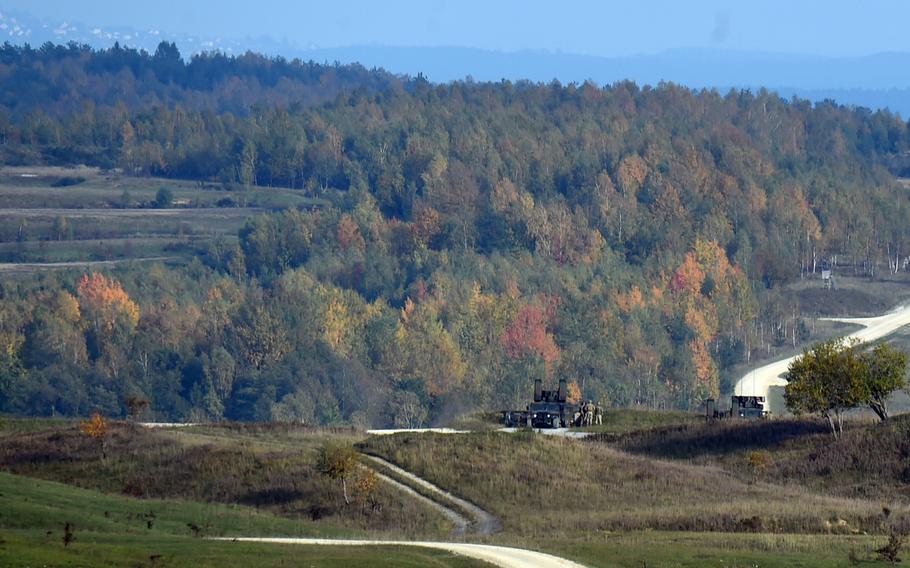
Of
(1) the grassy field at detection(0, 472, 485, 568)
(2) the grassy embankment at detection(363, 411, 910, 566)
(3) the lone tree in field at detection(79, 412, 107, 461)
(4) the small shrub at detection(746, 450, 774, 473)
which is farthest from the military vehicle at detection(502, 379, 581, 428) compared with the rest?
(1) the grassy field at detection(0, 472, 485, 568)

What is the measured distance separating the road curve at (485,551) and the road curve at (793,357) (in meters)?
71.4

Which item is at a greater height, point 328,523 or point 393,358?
point 328,523

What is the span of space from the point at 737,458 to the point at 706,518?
48.7ft

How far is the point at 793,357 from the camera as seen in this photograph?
439 ft

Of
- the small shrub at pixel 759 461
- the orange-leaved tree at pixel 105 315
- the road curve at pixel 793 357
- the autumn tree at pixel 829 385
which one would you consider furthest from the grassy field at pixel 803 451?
the orange-leaved tree at pixel 105 315

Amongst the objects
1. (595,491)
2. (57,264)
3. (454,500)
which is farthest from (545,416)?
(57,264)

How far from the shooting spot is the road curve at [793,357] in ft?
411

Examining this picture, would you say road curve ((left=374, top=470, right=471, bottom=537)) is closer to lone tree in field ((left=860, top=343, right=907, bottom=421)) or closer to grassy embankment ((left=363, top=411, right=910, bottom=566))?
grassy embankment ((left=363, top=411, right=910, bottom=566))

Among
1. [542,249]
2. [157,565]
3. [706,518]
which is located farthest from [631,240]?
[157,565]

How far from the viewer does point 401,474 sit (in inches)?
2434

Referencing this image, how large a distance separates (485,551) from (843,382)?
1098 inches

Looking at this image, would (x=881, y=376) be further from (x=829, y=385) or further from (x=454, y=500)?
(x=454, y=500)

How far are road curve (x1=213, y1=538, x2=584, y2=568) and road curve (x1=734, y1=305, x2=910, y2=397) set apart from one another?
71396mm

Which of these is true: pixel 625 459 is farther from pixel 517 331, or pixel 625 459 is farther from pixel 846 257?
pixel 846 257
